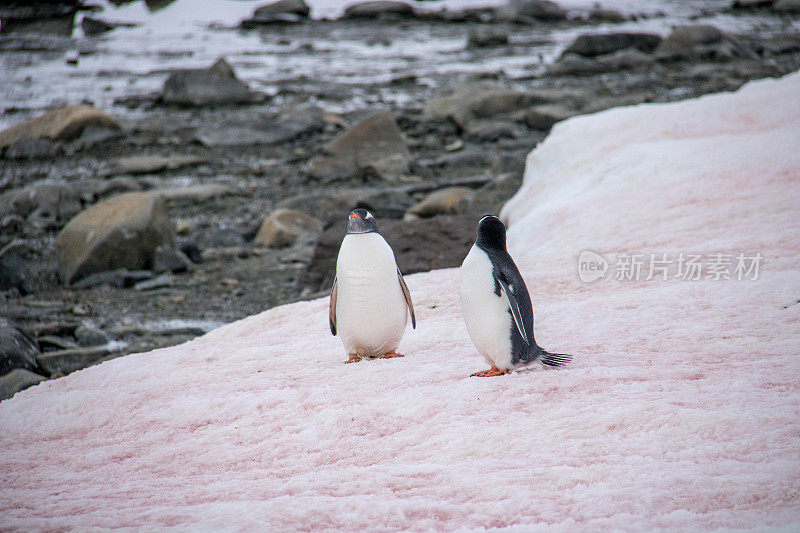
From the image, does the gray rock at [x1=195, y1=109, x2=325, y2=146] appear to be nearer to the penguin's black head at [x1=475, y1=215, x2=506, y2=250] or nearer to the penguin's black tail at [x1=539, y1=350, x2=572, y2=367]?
the penguin's black head at [x1=475, y1=215, x2=506, y2=250]

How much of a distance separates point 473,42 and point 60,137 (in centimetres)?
1085

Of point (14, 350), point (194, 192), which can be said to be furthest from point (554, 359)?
point (194, 192)

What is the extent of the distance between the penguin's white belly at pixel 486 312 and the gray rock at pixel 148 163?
8.02 metres

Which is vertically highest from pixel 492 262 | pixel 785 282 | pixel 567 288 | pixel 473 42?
Result: pixel 492 262

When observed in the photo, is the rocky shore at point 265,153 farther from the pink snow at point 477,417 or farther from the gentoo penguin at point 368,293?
the gentoo penguin at point 368,293

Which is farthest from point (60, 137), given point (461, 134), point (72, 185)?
point (461, 134)

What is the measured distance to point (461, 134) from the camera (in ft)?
37.6

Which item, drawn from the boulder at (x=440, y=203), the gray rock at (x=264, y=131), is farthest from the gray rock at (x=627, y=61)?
the boulder at (x=440, y=203)

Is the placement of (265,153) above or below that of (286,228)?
below

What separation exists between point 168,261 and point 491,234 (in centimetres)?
474

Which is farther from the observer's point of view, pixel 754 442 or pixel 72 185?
pixel 72 185

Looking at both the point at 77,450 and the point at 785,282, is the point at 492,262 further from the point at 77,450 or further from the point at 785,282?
the point at 77,450

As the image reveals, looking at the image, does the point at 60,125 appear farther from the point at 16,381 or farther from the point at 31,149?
the point at 16,381

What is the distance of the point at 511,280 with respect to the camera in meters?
2.58
